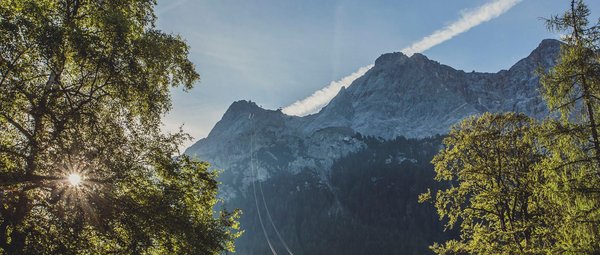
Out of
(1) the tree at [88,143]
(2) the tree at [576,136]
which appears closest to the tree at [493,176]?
(2) the tree at [576,136]

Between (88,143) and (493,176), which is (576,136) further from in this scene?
(88,143)

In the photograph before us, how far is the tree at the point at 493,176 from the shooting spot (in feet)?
74.9

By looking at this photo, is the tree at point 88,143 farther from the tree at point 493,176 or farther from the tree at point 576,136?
the tree at point 493,176

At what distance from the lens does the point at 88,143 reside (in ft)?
39.1

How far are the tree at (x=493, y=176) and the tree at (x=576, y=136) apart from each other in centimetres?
671

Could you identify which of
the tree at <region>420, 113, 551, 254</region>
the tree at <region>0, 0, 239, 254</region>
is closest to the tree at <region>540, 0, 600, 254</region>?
the tree at <region>420, 113, 551, 254</region>

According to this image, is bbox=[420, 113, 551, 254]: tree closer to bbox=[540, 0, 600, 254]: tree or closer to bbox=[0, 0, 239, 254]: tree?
bbox=[540, 0, 600, 254]: tree

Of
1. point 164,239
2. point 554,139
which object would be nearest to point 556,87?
point 554,139

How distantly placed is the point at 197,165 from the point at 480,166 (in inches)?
665

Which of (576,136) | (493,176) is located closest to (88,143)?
(576,136)

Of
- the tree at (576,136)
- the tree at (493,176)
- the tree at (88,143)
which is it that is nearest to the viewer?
the tree at (88,143)

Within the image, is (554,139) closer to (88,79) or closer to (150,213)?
(150,213)

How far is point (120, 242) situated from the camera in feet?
40.3

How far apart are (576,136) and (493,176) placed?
32.0 feet
